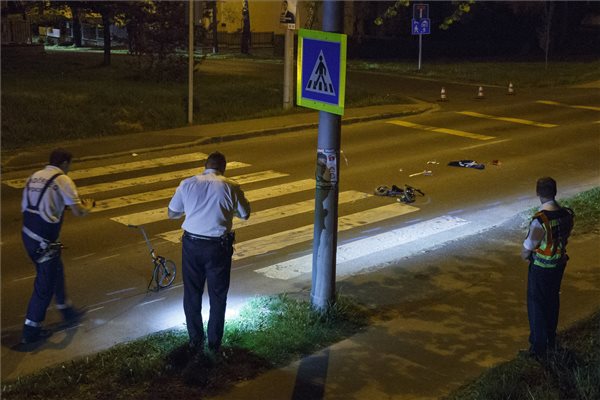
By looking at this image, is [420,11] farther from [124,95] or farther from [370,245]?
[370,245]

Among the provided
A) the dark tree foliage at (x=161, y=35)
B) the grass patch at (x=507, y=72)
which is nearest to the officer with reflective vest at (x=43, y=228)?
the dark tree foliage at (x=161, y=35)

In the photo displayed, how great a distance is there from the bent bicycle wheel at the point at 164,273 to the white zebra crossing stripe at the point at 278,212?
1.78 metres

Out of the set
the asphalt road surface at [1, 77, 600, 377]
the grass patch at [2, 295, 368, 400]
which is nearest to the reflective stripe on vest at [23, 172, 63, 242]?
the asphalt road surface at [1, 77, 600, 377]

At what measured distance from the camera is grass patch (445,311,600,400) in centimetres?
599

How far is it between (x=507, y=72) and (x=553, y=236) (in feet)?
111

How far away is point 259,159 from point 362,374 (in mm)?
10691

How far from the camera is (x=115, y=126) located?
20031 mm

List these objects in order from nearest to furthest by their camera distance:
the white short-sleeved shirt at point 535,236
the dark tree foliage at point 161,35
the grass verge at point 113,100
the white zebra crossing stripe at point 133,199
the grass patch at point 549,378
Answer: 1. the grass patch at point 549,378
2. the white short-sleeved shirt at point 535,236
3. the white zebra crossing stripe at point 133,199
4. the grass verge at point 113,100
5. the dark tree foliage at point 161,35

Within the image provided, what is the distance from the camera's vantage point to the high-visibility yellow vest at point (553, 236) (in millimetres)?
6633

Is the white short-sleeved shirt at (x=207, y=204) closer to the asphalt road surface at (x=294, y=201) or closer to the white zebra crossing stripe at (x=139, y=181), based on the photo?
the asphalt road surface at (x=294, y=201)

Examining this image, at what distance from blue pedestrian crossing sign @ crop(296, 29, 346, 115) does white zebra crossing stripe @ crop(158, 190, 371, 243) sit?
13.5 feet

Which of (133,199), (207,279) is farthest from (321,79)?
(133,199)

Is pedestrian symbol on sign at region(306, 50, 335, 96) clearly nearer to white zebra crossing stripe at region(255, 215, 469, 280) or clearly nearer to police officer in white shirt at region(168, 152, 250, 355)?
police officer in white shirt at region(168, 152, 250, 355)

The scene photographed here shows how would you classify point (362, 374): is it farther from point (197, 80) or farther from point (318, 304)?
point (197, 80)
